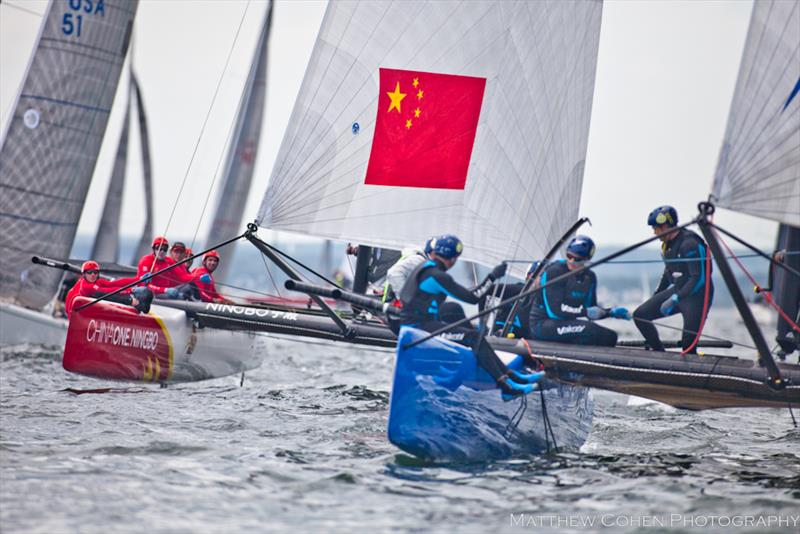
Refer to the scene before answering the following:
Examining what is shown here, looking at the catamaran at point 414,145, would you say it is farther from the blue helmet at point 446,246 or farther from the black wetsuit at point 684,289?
the blue helmet at point 446,246

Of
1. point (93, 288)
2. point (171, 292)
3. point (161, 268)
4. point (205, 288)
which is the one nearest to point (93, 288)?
point (93, 288)

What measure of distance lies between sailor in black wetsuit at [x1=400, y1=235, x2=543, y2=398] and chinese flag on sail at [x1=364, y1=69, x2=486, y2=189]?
1.97 m

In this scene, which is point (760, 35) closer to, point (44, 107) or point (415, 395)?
point (415, 395)

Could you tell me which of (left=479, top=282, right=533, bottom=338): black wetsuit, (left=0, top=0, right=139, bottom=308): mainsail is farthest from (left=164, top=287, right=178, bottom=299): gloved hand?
(left=0, top=0, right=139, bottom=308): mainsail

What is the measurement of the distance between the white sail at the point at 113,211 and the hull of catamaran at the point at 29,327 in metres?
6.18

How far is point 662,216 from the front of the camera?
27.6ft

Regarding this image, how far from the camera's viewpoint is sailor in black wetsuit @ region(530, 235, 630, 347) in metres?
8.15

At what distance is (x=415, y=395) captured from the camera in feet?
21.9

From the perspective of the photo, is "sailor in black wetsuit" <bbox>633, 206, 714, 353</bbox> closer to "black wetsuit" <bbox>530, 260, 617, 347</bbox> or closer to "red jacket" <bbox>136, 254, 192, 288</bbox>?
"black wetsuit" <bbox>530, 260, 617, 347</bbox>

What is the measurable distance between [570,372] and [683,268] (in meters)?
1.54

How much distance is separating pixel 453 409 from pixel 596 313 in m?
1.70

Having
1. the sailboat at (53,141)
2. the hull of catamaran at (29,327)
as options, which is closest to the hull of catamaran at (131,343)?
the hull of catamaran at (29,327)

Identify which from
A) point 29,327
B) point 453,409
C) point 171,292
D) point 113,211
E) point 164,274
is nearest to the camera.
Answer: point 453,409

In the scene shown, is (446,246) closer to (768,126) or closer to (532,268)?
(532,268)
